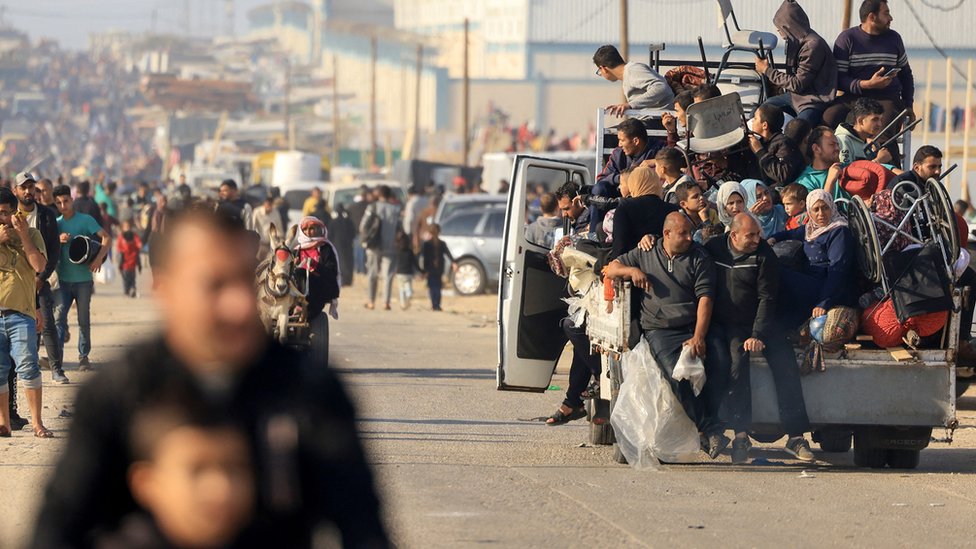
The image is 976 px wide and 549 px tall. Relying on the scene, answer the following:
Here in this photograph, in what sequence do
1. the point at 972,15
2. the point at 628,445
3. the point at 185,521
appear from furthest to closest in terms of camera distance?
the point at 972,15, the point at 628,445, the point at 185,521

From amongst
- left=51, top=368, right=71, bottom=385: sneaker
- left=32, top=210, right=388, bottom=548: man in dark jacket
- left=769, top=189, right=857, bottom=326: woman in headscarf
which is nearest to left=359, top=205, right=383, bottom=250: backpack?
left=51, top=368, right=71, bottom=385: sneaker

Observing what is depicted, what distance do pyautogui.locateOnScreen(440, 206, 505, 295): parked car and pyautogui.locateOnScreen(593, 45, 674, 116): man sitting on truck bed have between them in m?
15.1

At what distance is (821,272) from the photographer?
33.3 ft

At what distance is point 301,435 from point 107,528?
389 mm

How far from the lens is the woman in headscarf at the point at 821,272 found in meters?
10.0

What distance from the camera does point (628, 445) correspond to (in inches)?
387

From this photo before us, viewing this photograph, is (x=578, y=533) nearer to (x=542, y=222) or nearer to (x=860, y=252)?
(x=860, y=252)

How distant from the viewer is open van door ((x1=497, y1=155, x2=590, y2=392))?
11.5 meters

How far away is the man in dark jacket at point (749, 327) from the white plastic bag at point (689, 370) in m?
0.18

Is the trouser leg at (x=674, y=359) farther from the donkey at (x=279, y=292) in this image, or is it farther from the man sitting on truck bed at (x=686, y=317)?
the donkey at (x=279, y=292)

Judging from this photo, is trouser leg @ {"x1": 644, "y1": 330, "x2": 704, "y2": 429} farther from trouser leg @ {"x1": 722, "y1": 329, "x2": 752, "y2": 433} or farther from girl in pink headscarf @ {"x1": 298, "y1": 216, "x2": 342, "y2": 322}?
girl in pink headscarf @ {"x1": 298, "y1": 216, "x2": 342, "y2": 322}

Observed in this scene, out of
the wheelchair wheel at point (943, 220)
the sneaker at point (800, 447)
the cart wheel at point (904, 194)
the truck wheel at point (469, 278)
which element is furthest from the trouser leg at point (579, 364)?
the truck wheel at point (469, 278)

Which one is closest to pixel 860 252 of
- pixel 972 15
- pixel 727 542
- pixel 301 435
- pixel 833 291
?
pixel 833 291

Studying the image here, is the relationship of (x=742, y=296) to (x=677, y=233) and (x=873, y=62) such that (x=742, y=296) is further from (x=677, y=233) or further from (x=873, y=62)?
(x=873, y=62)
